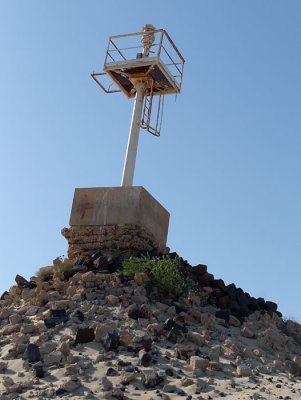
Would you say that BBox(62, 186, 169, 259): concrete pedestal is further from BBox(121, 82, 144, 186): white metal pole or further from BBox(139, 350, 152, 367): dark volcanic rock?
BBox(139, 350, 152, 367): dark volcanic rock

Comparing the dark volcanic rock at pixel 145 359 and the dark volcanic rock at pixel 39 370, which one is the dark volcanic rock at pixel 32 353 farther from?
the dark volcanic rock at pixel 145 359

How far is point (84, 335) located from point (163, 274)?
2.03 m

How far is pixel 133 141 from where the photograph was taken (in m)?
12.3

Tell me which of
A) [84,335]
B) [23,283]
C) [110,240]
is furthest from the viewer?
[110,240]

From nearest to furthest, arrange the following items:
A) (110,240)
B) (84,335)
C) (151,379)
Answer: (151,379)
(84,335)
(110,240)

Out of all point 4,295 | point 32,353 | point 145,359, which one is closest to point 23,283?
point 4,295

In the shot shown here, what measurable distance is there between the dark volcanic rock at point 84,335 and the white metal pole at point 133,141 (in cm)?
447

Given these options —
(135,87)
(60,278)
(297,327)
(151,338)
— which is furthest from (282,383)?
(135,87)

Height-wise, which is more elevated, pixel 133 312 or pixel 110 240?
pixel 110 240

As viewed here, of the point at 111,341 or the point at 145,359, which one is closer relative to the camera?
the point at 145,359

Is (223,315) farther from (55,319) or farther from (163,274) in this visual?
(55,319)

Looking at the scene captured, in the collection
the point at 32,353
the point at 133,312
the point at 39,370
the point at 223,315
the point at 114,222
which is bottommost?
the point at 39,370

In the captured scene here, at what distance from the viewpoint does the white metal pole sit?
12.0 metres

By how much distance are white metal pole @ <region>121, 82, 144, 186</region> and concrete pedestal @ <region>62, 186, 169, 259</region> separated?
734 millimetres
